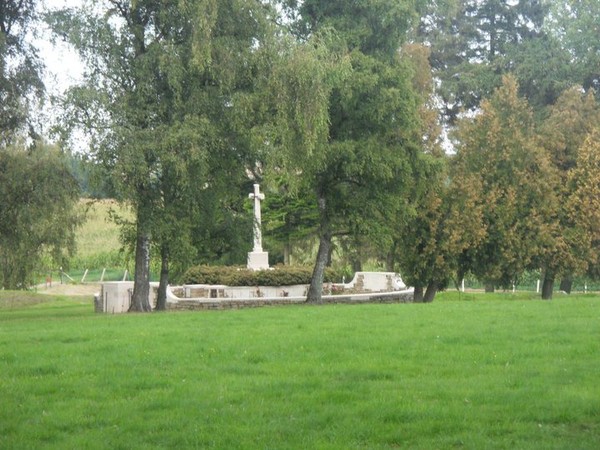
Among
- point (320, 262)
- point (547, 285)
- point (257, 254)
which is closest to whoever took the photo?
point (320, 262)

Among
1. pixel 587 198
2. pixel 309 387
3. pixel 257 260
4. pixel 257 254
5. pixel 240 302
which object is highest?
pixel 587 198

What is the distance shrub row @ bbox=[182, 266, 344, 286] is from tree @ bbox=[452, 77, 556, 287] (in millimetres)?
6633

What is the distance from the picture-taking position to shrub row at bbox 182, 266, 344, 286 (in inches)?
1259

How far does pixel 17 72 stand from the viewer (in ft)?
78.3

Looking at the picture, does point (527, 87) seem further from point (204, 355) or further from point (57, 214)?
point (204, 355)

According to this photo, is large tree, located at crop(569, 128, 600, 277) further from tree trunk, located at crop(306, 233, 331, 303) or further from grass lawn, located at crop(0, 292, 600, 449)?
grass lawn, located at crop(0, 292, 600, 449)

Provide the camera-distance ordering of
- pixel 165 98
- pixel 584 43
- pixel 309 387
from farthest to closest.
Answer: pixel 584 43, pixel 165 98, pixel 309 387

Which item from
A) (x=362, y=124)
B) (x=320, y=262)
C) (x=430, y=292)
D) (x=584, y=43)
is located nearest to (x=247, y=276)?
(x=320, y=262)

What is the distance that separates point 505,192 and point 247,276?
10675 millimetres

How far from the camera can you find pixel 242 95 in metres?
24.1

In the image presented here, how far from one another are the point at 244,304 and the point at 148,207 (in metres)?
6.16

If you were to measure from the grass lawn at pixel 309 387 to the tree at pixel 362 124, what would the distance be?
40.5ft

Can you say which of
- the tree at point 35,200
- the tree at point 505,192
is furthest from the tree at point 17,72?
the tree at point 505,192

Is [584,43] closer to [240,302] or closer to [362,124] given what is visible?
[362,124]
